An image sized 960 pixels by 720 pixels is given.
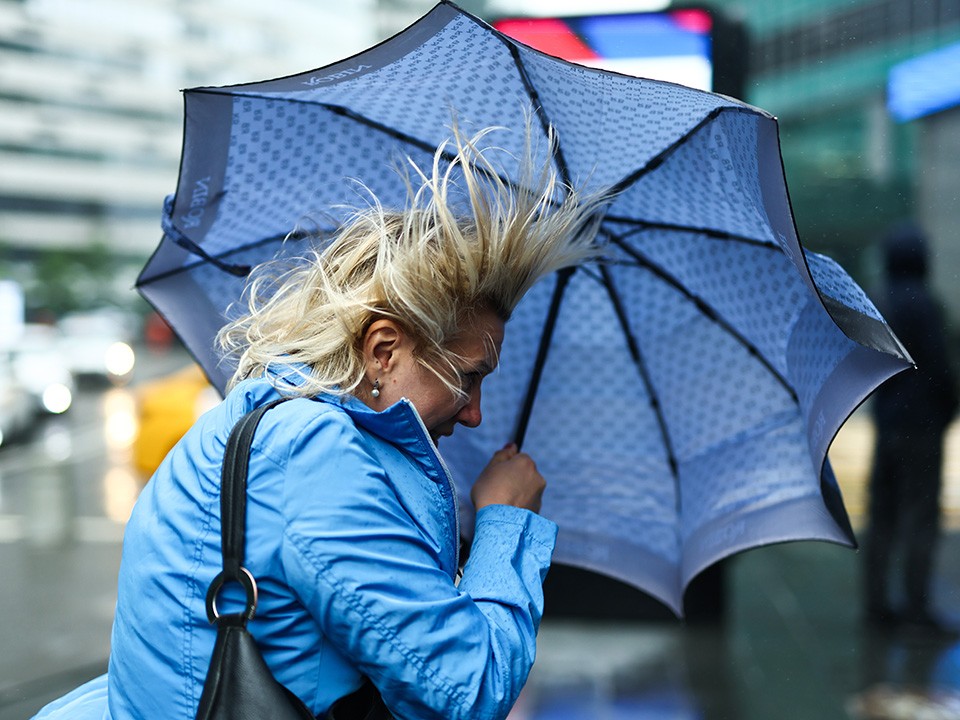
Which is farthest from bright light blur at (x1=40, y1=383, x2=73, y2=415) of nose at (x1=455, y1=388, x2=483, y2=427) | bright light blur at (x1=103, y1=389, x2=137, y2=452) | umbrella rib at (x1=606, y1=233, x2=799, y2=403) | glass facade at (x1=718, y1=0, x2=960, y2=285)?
nose at (x1=455, y1=388, x2=483, y2=427)

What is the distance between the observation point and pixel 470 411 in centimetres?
163

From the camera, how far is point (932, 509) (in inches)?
158

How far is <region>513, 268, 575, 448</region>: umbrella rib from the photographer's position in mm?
2357

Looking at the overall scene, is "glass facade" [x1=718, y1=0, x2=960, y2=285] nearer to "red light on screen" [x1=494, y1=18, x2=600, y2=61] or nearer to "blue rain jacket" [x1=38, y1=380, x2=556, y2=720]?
"red light on screen" [x1=494, y1=18, x2=600, y2=61]

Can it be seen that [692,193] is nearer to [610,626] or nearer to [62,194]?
[610,626]

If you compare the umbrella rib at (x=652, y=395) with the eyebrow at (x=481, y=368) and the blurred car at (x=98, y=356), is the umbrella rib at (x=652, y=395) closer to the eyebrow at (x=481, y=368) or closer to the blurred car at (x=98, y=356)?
the eyebrow at (x=481, y=368)

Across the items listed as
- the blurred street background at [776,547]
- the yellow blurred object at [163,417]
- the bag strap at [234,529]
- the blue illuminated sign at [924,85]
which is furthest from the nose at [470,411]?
the yellow blurred object at [163,417]

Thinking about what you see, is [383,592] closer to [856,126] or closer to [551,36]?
[856,126]

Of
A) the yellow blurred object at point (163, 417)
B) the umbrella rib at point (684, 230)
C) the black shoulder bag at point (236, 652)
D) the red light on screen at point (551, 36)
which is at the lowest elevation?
the yellow blurred object at point (163, 417)

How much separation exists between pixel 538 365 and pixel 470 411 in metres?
0.81

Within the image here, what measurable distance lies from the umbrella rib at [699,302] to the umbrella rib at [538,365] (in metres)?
0.19

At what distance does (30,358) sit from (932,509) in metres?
16.0

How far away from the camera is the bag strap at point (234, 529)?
51.2 inches

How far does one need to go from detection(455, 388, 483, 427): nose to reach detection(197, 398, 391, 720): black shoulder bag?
411mm
